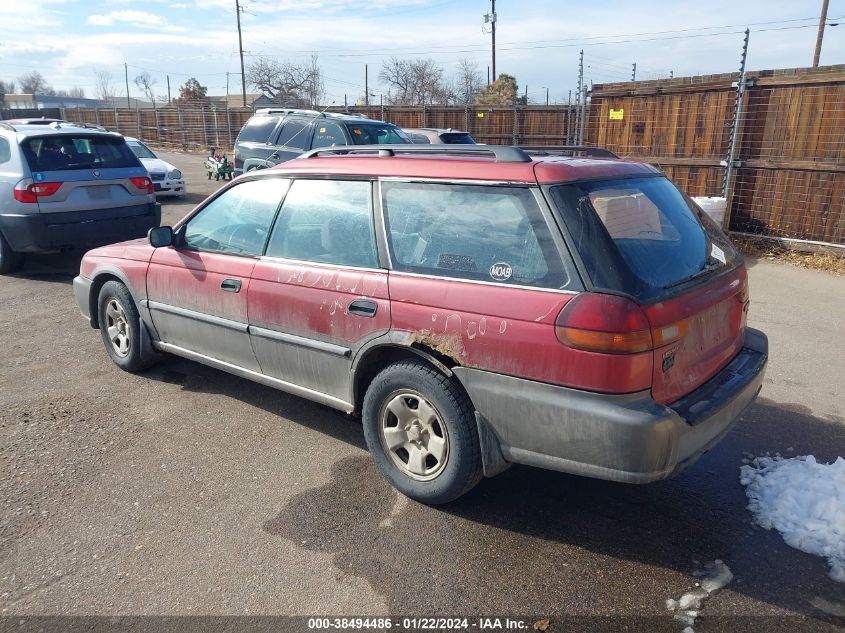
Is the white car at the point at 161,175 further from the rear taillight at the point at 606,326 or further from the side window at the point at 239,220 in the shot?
the rear taillight at the point at 606,326

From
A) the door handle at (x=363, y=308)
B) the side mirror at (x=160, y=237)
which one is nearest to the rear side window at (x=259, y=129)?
the side mirror at (x=160, y=237)

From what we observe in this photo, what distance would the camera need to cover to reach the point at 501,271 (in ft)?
9.87

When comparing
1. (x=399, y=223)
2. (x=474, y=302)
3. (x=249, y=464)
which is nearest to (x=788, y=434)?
(x=474, y=302)

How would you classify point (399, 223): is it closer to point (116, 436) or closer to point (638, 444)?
point (638, 444)

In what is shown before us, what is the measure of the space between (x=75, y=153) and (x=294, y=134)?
4697 millimetres

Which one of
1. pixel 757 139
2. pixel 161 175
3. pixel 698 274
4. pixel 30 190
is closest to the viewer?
pixel 698 274

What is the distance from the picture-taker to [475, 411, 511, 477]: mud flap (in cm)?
305

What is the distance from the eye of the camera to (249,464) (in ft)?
12.6

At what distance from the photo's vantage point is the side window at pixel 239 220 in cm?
412

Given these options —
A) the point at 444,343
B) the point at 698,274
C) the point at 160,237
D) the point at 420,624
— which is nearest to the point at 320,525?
the point at 420,624

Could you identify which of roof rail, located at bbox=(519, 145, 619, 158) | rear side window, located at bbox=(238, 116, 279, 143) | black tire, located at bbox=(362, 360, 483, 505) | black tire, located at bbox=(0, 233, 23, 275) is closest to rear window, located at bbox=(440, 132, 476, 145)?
rear side window, located at bbox=(238, 116, 279, 143)

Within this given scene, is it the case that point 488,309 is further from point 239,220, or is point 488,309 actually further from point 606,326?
point 239,220

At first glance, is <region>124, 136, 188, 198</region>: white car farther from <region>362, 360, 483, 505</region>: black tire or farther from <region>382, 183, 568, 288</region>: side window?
<region>362, 360, 483, 505</region>: black tire

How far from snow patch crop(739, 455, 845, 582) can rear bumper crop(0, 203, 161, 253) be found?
306 inches
